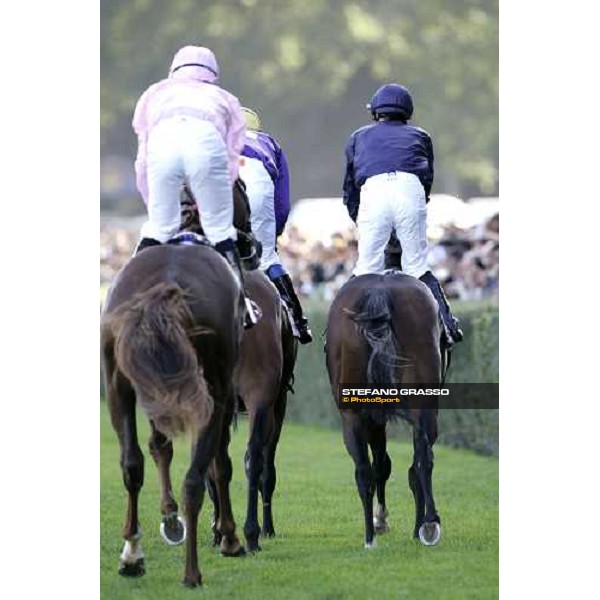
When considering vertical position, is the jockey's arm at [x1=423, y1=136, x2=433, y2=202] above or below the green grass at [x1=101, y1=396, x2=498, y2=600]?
above

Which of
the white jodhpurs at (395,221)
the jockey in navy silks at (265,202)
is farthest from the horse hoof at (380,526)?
the white jodhpurs at (395,221)

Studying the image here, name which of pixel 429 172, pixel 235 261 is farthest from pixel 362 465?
pixel 429 172

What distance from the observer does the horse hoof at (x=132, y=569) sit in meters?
9.01

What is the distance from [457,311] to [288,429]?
10.3ft

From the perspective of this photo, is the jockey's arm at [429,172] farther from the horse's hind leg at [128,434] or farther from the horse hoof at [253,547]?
the horse's hind leg at [128,434]

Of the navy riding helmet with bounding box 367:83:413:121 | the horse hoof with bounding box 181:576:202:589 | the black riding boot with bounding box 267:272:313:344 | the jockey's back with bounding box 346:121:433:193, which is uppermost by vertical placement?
the navy riding helmet with bounding box 367:83:413:121

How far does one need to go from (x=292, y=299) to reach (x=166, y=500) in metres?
1.87

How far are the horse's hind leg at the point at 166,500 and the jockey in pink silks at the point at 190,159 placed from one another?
121cm

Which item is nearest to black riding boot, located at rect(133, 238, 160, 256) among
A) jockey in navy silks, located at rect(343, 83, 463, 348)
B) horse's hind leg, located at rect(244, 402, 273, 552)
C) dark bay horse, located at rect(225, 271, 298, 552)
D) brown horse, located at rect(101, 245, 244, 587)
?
brown horse, located at rect(101, 245, 244, 587)

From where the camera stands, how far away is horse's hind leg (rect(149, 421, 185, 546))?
32.4 ft

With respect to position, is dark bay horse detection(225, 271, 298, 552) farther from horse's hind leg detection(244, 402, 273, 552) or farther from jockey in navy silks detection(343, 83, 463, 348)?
jockey in navy silks detection(343, 83, 463, 348)

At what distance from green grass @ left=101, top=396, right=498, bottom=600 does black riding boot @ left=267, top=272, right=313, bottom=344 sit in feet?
4.10

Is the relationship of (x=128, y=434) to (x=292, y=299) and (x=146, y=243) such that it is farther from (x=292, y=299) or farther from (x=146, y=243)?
(x=292, y=299)
